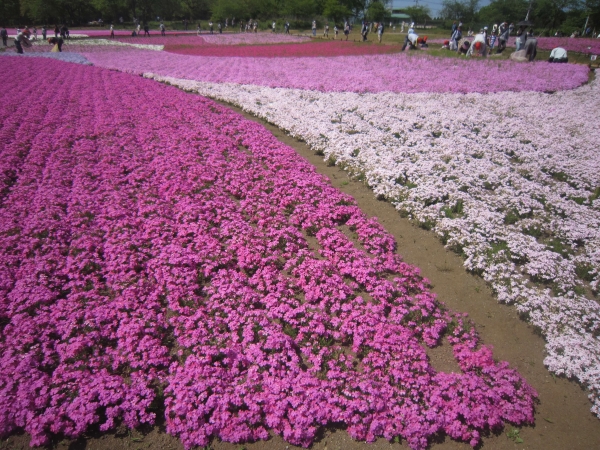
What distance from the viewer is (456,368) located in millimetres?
5969

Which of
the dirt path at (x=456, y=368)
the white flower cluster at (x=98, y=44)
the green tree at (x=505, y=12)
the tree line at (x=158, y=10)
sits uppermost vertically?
the green tree at (x=505, y=12)

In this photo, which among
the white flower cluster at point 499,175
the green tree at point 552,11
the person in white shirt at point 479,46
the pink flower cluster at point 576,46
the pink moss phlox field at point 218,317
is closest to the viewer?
the pink moss phlox field at point 218,317

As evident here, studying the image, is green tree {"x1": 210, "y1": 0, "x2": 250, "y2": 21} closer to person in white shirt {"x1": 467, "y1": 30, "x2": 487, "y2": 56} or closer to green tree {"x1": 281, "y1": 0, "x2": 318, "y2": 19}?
green tree {"x1": 281, "y1": 0, "x2": 318, "y2": 19}

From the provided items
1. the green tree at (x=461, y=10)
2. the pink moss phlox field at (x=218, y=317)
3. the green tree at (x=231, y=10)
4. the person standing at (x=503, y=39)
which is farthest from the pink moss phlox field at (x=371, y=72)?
the green tree at (x=461, y=10)

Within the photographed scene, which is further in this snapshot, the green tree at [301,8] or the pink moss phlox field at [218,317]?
the green tree at [301,8]

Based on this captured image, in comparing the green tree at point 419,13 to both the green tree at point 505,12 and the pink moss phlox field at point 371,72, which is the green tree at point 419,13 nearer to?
the green tree at point 505,12

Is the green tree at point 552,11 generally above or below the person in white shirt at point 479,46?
above

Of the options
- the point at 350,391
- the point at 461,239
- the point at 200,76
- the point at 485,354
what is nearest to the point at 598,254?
the point at 461,239

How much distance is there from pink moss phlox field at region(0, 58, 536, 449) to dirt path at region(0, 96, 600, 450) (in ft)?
0.62

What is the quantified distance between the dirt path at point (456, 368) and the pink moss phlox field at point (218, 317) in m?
0.19

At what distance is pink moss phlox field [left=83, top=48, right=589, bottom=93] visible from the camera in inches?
900

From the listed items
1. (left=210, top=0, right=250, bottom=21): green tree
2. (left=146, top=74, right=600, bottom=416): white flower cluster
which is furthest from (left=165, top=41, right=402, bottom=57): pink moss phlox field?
(left=210, top=0, right=250, bottom=21): green tree

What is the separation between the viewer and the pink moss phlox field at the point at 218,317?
5012mm

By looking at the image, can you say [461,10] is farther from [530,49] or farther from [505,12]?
[530,49]
